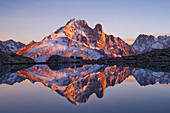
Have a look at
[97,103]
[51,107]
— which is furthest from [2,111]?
[97,103]

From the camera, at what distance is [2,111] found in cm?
1631

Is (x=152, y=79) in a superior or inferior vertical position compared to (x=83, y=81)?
inferior

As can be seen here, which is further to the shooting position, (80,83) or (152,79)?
(152,79)

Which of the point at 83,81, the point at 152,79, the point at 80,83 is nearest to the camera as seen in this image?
the point at 80,83

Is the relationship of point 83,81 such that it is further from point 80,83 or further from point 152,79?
point 152,79

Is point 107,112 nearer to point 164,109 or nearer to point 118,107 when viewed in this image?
point 118,107

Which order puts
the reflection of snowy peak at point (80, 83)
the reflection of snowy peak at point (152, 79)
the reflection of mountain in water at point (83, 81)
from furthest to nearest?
the reflection of snowy peak at point (152, 79) < the reflection of mountain in water at point (83, 81) < the reflection of snowy peak at point (80, 83)

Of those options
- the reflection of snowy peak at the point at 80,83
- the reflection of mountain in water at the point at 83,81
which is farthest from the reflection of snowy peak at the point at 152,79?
the reflection of snowy peak at the point at 80,83

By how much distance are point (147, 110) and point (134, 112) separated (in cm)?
133

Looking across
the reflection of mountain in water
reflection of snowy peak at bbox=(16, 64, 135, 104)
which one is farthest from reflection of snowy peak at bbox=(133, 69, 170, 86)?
reflection of snowy peak at bbox=(16, 64, 135, 104)

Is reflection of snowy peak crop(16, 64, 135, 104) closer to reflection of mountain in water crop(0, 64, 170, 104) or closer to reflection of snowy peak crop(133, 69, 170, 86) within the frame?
reflection of mountain in water crop(0, 64, 170, 104)

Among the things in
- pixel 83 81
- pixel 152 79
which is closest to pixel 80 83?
pixel 83 81

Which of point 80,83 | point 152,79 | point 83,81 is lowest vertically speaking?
point 152,79

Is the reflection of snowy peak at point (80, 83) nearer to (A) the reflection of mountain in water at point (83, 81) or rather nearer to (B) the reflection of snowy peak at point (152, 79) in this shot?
(A) the reflection of mountain in water at point (83, 81)
